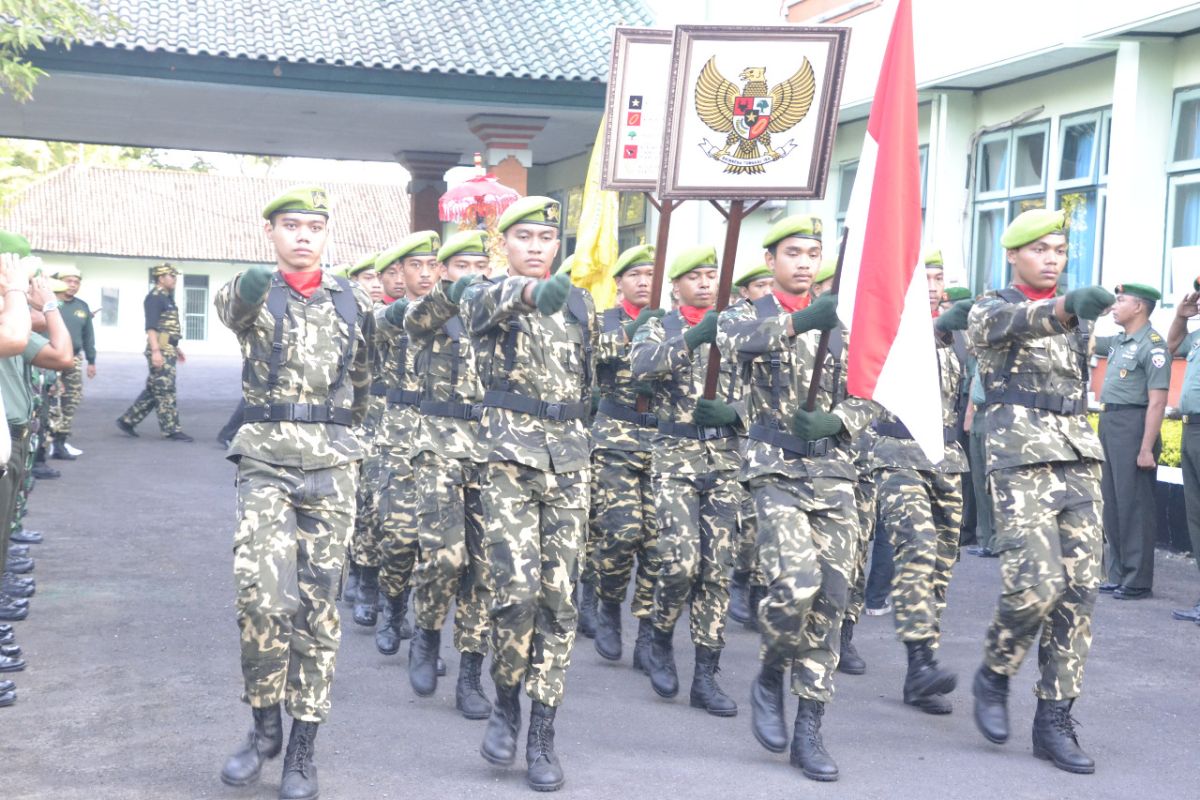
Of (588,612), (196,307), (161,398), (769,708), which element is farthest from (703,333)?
(196,307)

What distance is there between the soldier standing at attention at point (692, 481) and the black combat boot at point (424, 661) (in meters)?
1.03

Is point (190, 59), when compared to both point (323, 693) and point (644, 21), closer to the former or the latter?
point (644, 21)

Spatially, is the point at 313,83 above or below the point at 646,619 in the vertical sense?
above

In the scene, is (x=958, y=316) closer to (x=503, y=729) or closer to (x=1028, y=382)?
(x=1028, y=382)

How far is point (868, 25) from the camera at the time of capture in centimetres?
1677

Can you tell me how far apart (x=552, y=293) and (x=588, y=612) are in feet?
11.3

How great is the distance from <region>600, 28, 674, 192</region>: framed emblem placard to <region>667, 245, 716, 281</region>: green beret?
1.15 m

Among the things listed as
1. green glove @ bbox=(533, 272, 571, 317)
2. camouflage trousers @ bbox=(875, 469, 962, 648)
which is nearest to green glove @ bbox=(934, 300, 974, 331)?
camouflage trousers @ bbox=(875, 469, 962, 648)

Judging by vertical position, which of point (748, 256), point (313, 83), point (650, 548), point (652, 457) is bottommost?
point (650, 548)

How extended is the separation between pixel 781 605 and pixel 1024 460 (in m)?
1.24

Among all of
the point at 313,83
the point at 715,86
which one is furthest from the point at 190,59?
the point at 715,86

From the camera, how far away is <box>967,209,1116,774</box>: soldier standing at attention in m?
5.99

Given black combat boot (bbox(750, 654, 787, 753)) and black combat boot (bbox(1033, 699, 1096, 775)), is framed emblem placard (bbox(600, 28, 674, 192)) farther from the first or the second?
black combat boot (bbox(1033, 699, 1096, 775))

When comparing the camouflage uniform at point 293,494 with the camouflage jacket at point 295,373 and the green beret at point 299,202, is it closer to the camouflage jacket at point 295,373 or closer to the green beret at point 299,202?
the camouflage jacket at point 295,373
